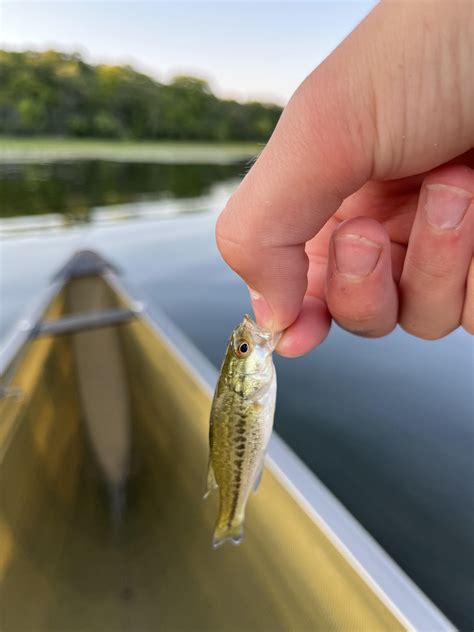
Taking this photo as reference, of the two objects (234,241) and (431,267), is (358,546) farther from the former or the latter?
(234,241)

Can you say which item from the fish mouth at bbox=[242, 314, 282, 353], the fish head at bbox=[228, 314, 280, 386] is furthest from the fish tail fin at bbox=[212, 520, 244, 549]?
the fish mouth at bbox=[242, 314, 282, 353]

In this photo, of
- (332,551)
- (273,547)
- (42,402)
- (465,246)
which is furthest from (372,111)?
(42,402)

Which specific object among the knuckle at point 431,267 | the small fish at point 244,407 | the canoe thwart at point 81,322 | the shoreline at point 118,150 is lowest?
the shoreline at point 118,150

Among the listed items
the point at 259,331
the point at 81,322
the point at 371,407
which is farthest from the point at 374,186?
the point at 371,407

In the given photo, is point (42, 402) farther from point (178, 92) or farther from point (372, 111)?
point (178, 92)

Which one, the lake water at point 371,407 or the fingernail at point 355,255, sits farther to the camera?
the lake water at point 371,407

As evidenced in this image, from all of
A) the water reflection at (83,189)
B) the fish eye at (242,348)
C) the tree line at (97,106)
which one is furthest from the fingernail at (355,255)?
the tree line at (97,106)

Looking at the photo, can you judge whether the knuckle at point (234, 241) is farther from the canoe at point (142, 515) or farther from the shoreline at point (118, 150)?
the shoreline at point (118, 150)
